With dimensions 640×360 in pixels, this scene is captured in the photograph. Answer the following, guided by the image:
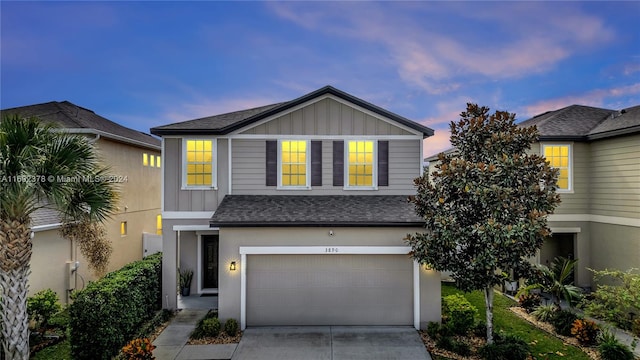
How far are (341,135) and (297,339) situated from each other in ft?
20.2

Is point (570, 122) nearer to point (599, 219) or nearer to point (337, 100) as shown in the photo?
point (599, 219)

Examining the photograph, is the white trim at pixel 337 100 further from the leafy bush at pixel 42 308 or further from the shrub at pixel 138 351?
the leafy bush at pixel 42 308

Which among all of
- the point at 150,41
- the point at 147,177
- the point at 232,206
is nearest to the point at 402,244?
the point at 232,206

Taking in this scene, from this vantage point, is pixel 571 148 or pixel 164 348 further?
pixel 571 148

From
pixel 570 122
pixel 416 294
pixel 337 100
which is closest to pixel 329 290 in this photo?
pixel 416 294

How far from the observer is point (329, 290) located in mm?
8789

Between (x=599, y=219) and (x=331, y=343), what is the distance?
10.5 m

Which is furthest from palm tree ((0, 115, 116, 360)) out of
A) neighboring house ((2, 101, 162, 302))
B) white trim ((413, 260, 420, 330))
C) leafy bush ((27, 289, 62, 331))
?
white trim ((413, 260, 420, 330))

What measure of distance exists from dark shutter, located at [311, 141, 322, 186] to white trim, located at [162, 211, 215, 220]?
3532 millimetres

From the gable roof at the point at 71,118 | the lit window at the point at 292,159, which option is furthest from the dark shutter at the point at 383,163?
the gable roof at the point at 71,118

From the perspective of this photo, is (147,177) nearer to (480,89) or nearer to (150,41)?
(150,41)

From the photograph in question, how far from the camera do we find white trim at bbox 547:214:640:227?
9.91m

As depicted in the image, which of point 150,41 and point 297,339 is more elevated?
point 150,41

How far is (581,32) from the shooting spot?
13.9 m
